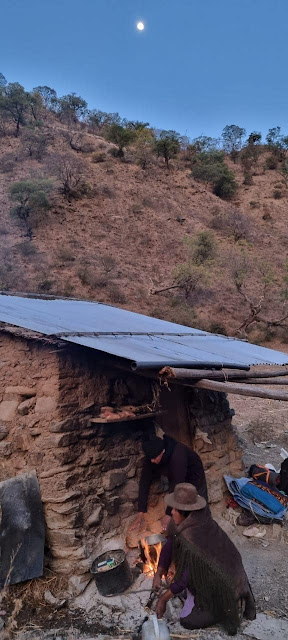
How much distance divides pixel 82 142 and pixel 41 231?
42.8ft

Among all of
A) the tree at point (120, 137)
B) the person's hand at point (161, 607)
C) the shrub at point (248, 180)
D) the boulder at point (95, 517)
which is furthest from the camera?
the shrub at point (248, 180)

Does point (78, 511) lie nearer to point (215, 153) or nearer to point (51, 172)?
point (51, 172)

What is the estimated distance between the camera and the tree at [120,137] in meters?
31.2

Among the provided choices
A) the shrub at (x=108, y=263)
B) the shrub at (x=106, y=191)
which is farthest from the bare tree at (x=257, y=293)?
the shrub at (x=106, y=191)

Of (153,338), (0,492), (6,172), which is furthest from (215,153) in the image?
(0,492)

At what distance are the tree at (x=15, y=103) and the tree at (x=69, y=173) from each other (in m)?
4.60

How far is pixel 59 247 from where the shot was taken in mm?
20844

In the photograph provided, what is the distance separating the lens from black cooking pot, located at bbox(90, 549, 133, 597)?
11.9 feet

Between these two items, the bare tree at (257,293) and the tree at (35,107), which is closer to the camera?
the bare tree at (257,293)

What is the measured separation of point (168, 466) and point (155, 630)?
5.04ft

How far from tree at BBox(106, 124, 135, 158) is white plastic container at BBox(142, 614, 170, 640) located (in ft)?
102

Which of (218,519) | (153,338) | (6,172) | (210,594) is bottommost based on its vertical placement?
(218,519)

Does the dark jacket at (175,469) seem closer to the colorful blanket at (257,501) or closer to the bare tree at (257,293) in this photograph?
the colorful blanket at (257,501)

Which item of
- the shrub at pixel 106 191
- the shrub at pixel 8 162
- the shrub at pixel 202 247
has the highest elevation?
the shrub at pixel 8 162
